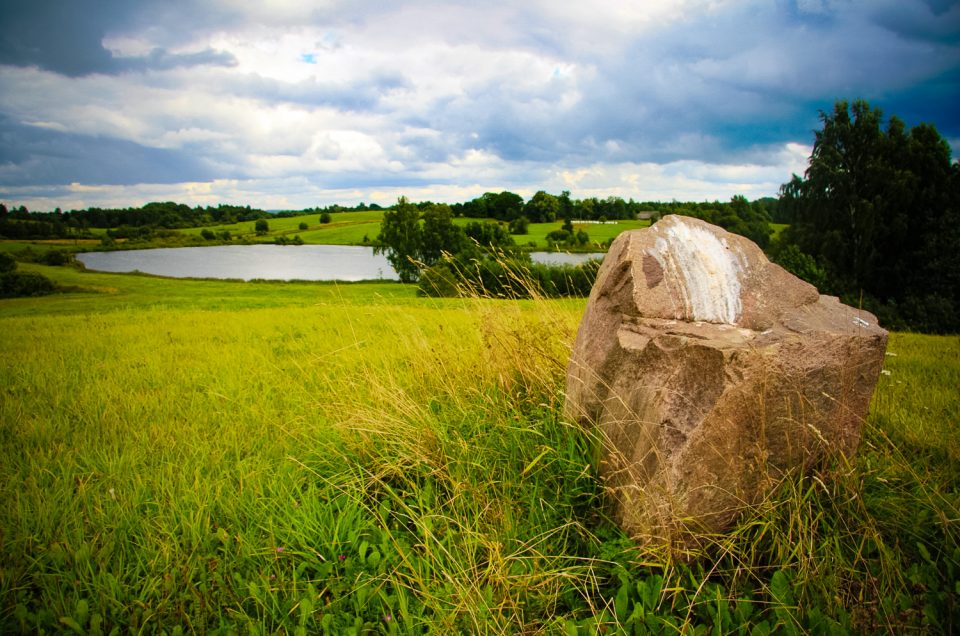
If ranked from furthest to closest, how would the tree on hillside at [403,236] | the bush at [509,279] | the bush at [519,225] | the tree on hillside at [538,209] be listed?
the bush at [519,225] < the tree on hillside at [538,209] < the tree on hillside at [403,236] < the bush at [509,279]

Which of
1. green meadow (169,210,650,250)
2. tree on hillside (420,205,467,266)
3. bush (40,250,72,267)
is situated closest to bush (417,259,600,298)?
tree on hillside (420,205,467,266)

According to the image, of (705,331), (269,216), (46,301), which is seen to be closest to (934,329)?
(705,331)

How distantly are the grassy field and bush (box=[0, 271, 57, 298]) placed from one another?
19.1 metres

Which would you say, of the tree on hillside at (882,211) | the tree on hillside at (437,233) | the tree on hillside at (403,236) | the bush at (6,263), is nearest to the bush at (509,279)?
the tree on hillside at (437,233)

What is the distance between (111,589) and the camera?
2584 mm

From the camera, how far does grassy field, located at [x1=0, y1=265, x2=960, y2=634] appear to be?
2.44 meters

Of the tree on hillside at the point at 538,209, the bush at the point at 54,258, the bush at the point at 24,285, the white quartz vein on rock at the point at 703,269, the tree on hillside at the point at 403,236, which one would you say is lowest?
the bush at the point at 24,285

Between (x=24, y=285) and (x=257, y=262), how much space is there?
37216 mm

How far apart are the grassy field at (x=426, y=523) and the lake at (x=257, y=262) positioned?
28.5 metres

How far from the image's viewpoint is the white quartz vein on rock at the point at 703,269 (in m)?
3.49

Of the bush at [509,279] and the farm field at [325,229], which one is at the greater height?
the farm field at [325,229]

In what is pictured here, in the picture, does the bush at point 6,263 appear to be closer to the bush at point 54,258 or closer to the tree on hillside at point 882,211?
the bush at point 54,258

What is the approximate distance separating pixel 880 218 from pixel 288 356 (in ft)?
128

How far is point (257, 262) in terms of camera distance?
55031 millimetres
